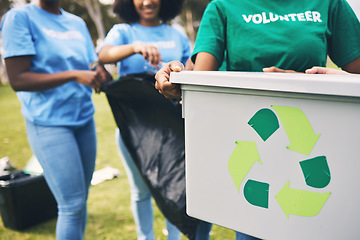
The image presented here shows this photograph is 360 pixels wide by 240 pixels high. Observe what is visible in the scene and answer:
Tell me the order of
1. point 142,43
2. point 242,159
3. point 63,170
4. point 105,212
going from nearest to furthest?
point 242,159 → point 63,170 → point 142,43 → point 105,212

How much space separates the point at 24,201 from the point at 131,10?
6.52 ft

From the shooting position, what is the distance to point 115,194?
3594 mm

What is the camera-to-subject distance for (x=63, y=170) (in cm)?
176

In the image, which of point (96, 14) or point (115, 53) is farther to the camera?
point (96, 14)

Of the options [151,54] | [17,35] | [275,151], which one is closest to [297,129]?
[275,151]

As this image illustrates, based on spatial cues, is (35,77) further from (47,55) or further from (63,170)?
(63,170)

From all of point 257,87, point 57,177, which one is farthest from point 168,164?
point 257,87

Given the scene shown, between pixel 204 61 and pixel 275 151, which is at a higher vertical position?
pixel 204 61

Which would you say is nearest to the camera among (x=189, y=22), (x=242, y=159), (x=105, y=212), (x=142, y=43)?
(x=242, y=159)

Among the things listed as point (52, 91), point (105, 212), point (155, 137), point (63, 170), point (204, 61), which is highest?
point (204, 61)

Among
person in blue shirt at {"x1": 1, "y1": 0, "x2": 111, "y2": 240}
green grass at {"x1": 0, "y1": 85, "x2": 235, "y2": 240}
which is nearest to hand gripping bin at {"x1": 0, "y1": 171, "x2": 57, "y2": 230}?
green grass at {"x1": 0, "y1": 85, "x2": 235, "y2": 240}

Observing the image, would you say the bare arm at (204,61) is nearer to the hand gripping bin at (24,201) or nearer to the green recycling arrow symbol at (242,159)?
the green recycling arrow symbol at (242,159)

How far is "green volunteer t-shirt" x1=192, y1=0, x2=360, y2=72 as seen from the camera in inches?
43.7

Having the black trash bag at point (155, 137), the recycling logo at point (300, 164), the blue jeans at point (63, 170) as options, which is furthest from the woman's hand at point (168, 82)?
the blue jeans at point (63, 170)
